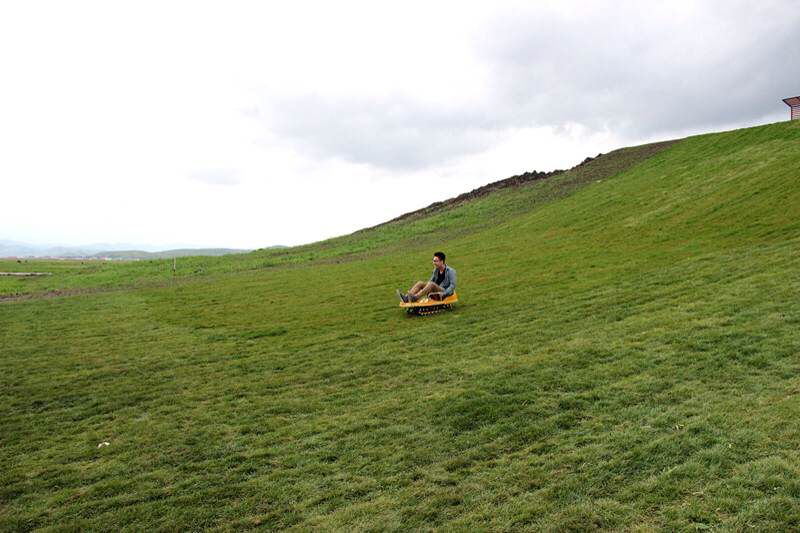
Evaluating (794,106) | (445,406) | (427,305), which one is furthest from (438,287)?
(794,106)

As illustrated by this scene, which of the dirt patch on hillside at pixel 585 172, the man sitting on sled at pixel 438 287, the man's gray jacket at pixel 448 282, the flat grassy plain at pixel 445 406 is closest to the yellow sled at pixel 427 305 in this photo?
the man sitting on sled at pixel 438 287

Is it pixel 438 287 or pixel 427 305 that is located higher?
pixel 438 287

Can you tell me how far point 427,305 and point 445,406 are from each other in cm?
678

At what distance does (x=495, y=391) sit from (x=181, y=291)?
21781mm

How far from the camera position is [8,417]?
861 cm

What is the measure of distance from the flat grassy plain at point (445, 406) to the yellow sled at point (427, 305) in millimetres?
424

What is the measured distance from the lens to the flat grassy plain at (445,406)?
4992 mm

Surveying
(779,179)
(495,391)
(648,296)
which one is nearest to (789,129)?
(779,179)

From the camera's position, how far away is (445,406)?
7473mm

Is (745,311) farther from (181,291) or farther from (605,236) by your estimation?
(181,291)

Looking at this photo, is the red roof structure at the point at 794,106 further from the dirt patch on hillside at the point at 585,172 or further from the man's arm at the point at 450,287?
the man's arm at the point at 450,287

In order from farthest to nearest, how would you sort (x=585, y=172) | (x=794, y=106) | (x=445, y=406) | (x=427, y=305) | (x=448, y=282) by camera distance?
(x=585, y=172) → (x=794, y=106) → (x=448, y=282) → (x=427, y=305) → (x=445, y=406)

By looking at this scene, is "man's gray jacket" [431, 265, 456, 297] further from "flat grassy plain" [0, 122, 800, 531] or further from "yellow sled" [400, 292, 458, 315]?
"flat grassy plain" [0, 122, 800, 531]

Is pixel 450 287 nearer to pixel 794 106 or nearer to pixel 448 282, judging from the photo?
pixel 448 282
